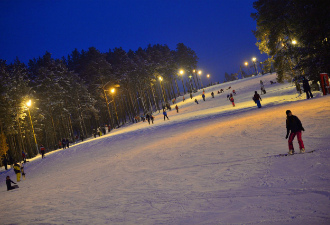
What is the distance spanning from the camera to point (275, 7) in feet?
87.9

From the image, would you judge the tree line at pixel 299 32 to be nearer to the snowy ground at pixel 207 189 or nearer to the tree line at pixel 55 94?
the snowy ground at pixel 207 189

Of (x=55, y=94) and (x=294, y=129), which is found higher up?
(x=55, y=94)

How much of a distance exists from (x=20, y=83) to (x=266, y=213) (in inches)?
1719

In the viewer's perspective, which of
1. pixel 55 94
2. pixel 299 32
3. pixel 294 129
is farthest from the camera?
pixel 55 94

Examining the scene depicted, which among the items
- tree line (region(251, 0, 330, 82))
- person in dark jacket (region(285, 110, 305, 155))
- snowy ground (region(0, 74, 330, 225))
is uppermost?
tree line (region(251, 0, 330, 82))

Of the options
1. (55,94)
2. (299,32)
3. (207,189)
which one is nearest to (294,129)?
(207,189)

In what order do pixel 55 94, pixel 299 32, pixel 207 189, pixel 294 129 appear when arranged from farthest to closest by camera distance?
pixel 55 94, pixel 299 32, pixel 294 129, pixel 207 189

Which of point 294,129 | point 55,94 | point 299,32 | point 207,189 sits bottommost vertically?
point 207,189

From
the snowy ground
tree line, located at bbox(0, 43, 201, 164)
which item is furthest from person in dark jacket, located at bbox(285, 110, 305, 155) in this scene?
tree line, located at bbox(0, 43, 201, 164)

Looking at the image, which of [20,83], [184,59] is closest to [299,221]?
[20,83]

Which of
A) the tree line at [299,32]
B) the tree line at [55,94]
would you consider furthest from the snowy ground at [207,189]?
the tree line at [55,94]

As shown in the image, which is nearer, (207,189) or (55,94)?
(207,189)

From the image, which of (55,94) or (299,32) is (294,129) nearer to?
(299,32)

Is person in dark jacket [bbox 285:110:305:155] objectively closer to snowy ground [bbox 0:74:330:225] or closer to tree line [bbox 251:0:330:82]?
snowy ground [bbox 0:74:330:225]
